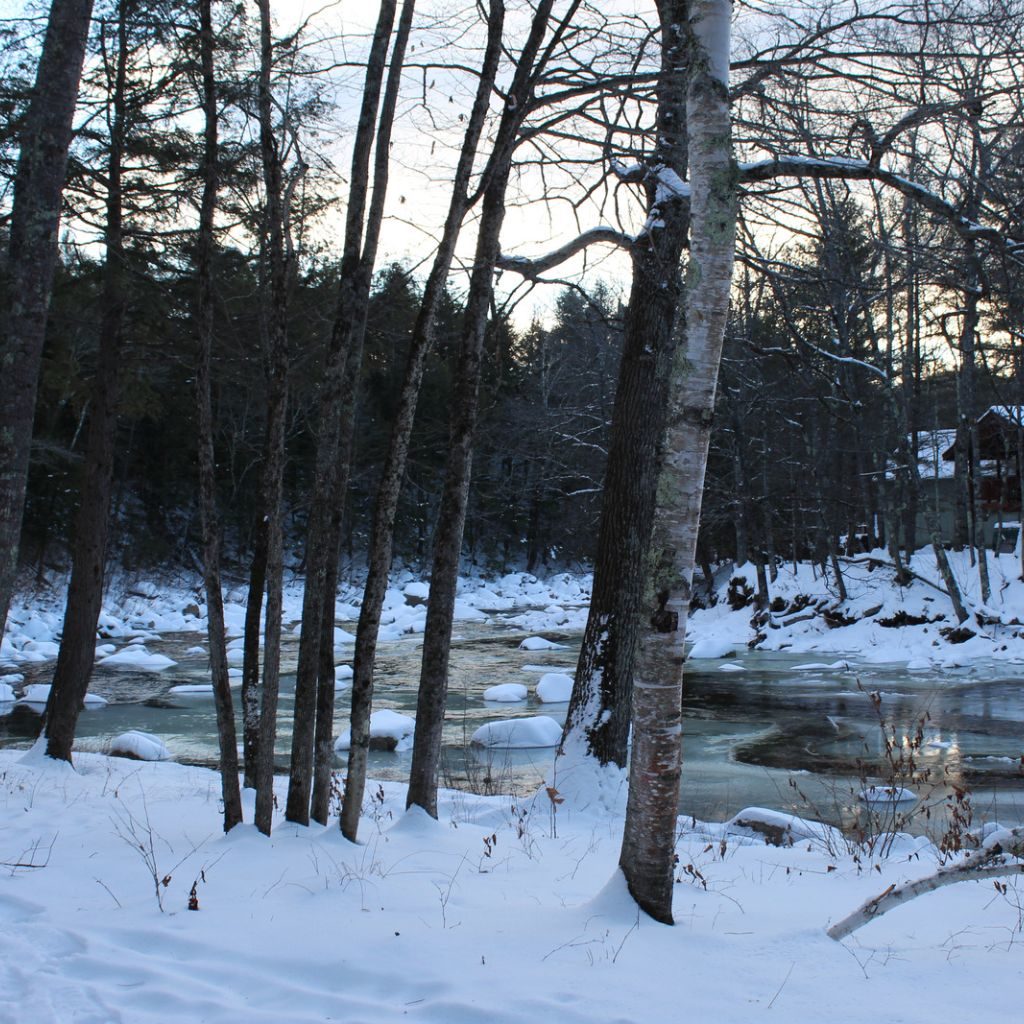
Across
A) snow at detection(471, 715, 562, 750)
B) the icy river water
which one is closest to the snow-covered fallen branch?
the icy river water

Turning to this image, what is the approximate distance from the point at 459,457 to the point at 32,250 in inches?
103

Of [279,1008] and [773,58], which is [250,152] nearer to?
[773,58]

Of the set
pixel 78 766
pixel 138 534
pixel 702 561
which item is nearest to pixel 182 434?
pixel 138 534

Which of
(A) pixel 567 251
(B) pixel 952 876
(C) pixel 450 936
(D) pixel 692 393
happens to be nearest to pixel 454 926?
(C) pixel 450 936

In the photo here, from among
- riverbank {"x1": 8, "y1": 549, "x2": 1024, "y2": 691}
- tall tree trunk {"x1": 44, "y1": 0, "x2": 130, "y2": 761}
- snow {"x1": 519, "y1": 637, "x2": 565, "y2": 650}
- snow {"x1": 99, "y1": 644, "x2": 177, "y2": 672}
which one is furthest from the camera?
snow {"x1": 519, "y1": 637, "x2": 565, "y2": 650}

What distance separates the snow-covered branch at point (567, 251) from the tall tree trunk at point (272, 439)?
1.79m

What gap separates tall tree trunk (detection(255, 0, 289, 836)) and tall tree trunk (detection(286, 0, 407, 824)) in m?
0.17

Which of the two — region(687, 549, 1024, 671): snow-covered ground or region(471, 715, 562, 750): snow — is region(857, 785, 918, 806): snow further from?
region(687, 549, 1024, 671): snow-covered ground

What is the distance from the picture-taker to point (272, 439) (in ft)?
17.6

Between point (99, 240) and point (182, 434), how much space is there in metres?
24.7

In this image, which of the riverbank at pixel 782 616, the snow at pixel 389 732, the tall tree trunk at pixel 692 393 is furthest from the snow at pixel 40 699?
the tall tree trunk at pixel 692 393

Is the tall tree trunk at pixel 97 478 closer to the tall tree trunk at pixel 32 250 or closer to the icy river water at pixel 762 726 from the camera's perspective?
the icy river water at pixel 762 726

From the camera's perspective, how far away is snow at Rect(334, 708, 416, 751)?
11.5m

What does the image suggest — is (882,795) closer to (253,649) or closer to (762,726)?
(762,726)
